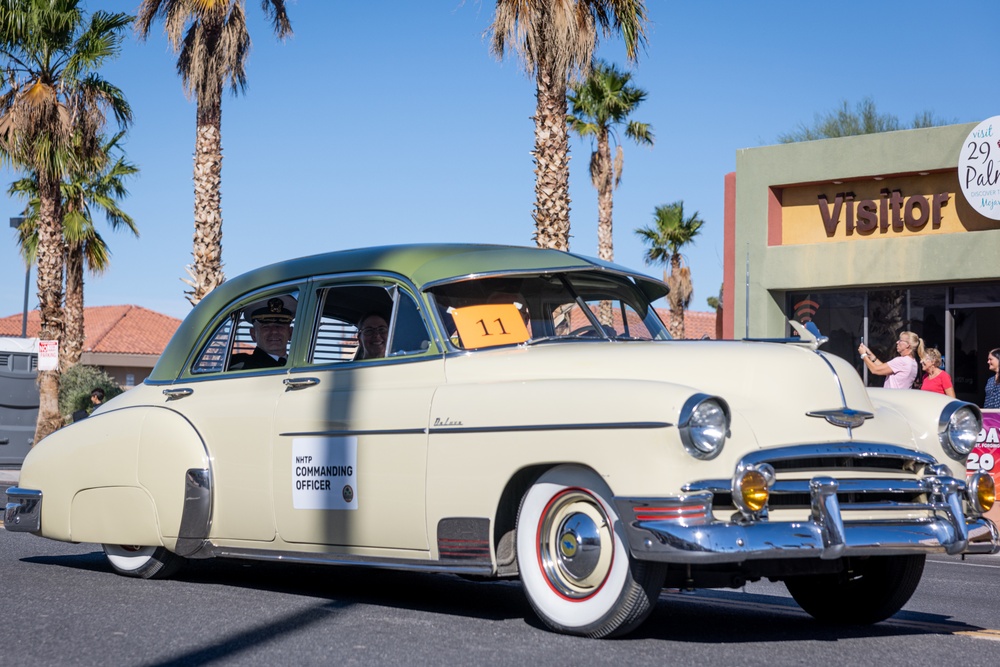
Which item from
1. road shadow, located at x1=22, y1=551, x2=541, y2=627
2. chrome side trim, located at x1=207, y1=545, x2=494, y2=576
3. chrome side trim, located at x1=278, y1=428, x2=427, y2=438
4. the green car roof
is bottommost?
road shadow, located at x1=22, y1=551, x2=541, y2=627

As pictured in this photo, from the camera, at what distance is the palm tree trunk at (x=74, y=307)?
1252 inches

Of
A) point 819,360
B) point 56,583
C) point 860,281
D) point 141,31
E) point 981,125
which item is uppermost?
point 141,31

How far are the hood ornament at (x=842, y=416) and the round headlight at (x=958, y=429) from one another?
0.57 m

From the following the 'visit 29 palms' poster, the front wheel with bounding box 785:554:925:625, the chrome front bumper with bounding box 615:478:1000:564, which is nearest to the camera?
the chrome front bumper with bounding box 615:478:1000:564

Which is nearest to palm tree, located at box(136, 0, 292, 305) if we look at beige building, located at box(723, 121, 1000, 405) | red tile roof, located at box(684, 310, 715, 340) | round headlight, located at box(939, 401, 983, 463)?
beige building, located at box(723, 121, 1000, 405)

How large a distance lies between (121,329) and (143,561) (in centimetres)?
5163

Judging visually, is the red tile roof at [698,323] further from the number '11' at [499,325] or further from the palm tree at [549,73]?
the number '11' at [499,325]

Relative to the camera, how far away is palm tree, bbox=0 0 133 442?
2506 centimetres

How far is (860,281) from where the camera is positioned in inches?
846

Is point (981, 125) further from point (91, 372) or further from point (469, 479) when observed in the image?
point (91, 372)

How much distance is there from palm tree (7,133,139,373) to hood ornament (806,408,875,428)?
90.1 feet

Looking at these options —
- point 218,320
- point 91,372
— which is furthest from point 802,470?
point 91,372

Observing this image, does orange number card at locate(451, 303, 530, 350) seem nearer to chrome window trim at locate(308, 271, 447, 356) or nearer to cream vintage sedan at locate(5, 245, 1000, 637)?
cream vintage sedan at locate(5, 245, 1000, 637)

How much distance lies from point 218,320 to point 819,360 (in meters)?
3.65
